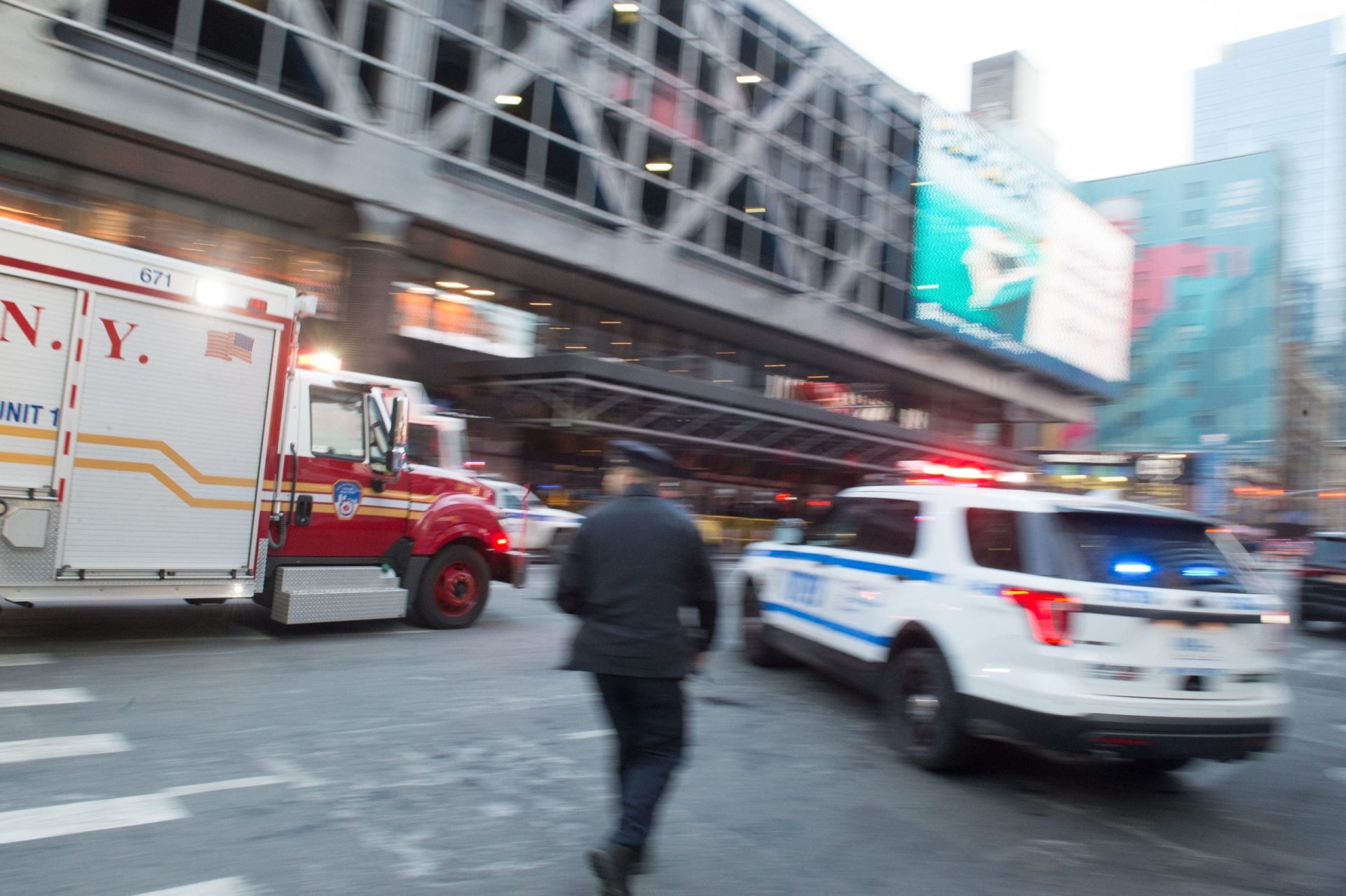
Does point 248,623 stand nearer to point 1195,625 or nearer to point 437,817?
point 437,817

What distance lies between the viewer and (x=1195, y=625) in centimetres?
489

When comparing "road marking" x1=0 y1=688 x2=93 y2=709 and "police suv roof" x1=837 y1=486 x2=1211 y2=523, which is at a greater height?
"police suv roof" x1=837 y1=486 x2=1211 y2=523

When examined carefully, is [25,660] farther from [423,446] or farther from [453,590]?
[423,446]

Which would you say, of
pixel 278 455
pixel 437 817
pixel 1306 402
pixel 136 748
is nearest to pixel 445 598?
pixel 278 455

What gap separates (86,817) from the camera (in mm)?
4156

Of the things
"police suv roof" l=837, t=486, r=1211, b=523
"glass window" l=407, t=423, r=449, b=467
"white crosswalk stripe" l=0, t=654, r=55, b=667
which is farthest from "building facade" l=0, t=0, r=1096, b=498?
"police suv roof" l=837, t=486, r=1211, b=523

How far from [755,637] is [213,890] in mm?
5590

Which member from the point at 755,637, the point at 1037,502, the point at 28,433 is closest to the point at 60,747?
the point at 28,433

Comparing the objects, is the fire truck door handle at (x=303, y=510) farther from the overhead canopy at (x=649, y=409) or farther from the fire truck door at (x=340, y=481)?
the overhead canopy at (x=649, y=409)

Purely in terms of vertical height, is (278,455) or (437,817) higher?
(278,455)

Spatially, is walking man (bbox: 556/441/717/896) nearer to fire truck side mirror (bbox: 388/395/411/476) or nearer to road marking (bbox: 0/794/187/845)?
road marking (bbox: 0/794/187/845)

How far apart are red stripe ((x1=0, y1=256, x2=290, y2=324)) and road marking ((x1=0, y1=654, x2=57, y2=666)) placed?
2634 millimetres

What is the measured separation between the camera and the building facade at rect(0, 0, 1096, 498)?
763 inches

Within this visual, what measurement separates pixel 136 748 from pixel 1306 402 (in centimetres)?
11796
